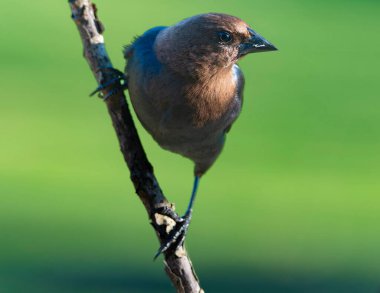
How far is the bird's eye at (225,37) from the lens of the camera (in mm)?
2389

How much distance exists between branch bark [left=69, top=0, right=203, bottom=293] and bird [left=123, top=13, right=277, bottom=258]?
5 centimetres

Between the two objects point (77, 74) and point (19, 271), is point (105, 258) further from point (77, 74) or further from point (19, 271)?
point (77, 74)

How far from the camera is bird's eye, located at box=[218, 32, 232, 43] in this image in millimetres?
2389

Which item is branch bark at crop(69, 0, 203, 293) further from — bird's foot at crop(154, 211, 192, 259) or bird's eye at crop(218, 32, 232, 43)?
bird's eye at crop(218, 32, 232, 43)

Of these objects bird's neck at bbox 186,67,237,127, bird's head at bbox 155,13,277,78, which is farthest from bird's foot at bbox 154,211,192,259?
bird's head at bbox 155,13,277,78

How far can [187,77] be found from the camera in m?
2.45

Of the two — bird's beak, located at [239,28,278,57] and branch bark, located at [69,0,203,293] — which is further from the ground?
bird's beak, located at [239,28,278,57]

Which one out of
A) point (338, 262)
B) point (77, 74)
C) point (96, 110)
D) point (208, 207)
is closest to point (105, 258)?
point (208, 207)

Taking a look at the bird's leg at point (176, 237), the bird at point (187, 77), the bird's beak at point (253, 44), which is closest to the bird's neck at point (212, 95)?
the bird at point (187, 77)

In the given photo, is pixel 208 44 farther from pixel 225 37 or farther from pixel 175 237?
pixel 175 237

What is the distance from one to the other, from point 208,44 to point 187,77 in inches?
4.6

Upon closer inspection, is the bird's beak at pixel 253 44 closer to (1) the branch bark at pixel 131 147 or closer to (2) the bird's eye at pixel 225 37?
(2) the bird's eye at pixel 225 37

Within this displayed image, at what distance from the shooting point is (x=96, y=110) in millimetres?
5906

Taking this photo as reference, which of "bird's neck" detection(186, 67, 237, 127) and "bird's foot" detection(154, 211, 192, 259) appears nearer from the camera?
"bird's foot" detection(154, 211, 192, 259)
